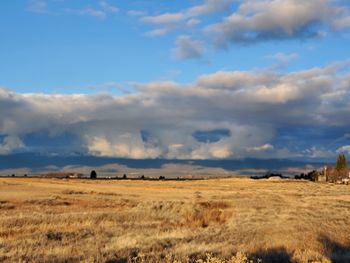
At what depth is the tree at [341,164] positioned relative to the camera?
534 ft

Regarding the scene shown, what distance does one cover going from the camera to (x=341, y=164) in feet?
541

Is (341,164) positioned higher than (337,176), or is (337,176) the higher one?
(341,164)

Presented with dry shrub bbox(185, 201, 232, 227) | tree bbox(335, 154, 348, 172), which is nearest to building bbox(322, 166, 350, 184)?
tree bbox(335, 154, 348, 172)

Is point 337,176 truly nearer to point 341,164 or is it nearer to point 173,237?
point 341,164

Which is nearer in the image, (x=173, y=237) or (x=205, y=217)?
(x=173, y=237)

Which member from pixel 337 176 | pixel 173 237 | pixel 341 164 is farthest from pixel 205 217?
pixel 341 164

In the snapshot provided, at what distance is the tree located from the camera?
534 ft

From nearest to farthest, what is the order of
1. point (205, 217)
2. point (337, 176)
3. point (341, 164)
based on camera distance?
point (205, 217) → point (337, 176) → point (341, 164)

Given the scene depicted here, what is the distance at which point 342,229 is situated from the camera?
2548cm

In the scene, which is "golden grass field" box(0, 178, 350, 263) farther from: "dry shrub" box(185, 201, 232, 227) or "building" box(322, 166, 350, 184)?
"building" box(322, 166, 350, 184)

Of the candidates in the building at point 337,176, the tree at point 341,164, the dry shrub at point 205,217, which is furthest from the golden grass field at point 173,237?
the tree at point 341,164

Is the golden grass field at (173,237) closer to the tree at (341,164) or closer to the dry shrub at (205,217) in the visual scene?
the dry shrub at (205,217)

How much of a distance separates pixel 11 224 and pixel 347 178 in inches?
5814

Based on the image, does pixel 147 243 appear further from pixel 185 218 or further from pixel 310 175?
pixel 310 175
